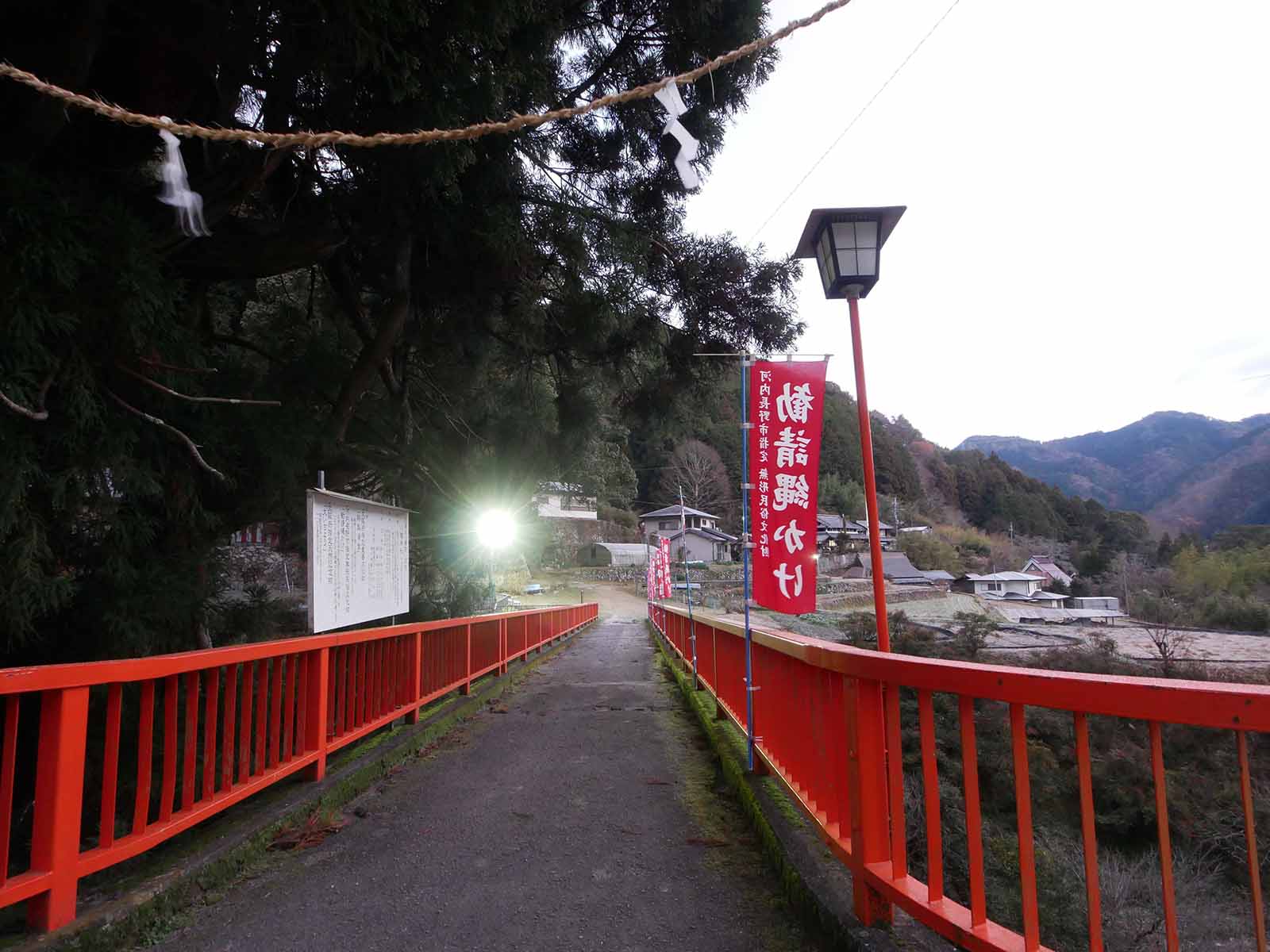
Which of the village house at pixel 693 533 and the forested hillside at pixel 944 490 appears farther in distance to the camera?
the forested hillside at pixel 944 490

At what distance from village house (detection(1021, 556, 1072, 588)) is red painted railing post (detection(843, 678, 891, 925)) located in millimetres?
65020

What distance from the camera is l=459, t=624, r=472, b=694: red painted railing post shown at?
7.17 metres

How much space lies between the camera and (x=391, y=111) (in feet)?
11.9

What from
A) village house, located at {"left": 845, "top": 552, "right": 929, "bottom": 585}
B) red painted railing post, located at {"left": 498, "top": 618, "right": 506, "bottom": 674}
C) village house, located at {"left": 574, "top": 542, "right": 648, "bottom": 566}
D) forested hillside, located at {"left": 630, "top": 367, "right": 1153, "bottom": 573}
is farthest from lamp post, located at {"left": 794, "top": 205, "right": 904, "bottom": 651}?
village house, located at {"left": 574, "top": 542, "right": 648, "bottom": 566}

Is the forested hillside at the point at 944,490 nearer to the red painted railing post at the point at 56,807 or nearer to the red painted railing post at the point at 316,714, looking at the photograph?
the red painted railing post at the point at 316,714

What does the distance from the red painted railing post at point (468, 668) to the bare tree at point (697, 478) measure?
55.9m

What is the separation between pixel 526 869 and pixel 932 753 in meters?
2.00

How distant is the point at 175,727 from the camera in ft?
8.92

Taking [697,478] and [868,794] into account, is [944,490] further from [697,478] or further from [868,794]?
[868,794]

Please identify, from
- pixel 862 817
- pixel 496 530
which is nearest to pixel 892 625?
pixel 496 530

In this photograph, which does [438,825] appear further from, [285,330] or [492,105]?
[285,330]

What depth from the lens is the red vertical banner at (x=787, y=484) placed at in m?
4.02

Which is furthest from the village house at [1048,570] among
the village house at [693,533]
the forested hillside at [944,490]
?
the village house at [693,533]

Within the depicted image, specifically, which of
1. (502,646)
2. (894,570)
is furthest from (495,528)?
(894,570)
